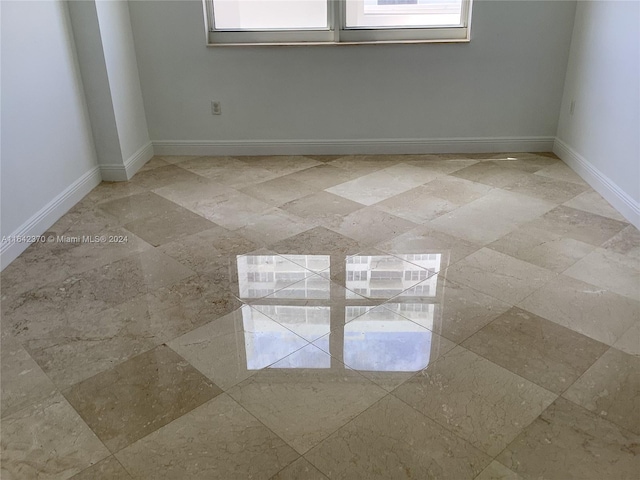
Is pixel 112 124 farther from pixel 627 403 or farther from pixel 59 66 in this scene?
pixel 627 403

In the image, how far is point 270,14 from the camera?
4004 mm

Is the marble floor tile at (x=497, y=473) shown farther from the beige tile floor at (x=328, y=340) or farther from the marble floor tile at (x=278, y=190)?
the marble floor tile at (x=278, y=190)

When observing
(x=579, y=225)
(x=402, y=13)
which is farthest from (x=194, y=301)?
(x=402, y=13)

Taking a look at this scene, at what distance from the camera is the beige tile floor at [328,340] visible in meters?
1.57

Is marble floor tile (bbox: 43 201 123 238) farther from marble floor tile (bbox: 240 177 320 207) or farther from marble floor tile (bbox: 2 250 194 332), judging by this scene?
marble floor tile (bbox: 240 177 320 207)

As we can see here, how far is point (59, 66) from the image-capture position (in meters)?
3.22

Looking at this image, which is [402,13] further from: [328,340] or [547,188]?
[328,340]

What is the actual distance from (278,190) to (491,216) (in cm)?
136

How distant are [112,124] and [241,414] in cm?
259

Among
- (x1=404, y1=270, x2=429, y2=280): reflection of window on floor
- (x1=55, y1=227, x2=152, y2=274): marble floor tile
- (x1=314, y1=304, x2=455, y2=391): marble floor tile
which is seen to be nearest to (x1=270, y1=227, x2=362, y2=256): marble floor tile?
(x1=404, y1=270, x2=429, y2=280): reflection of window on floor

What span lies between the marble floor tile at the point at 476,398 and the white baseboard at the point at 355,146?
2599 mm

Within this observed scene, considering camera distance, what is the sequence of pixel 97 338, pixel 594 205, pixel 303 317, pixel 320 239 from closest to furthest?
1. pixel 97 338
2. pixel 303 317
3. pixel 320 239
4. pixel 594 205

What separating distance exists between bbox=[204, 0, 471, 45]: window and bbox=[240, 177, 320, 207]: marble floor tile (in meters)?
1.12

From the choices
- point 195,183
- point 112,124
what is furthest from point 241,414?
point 112,124
